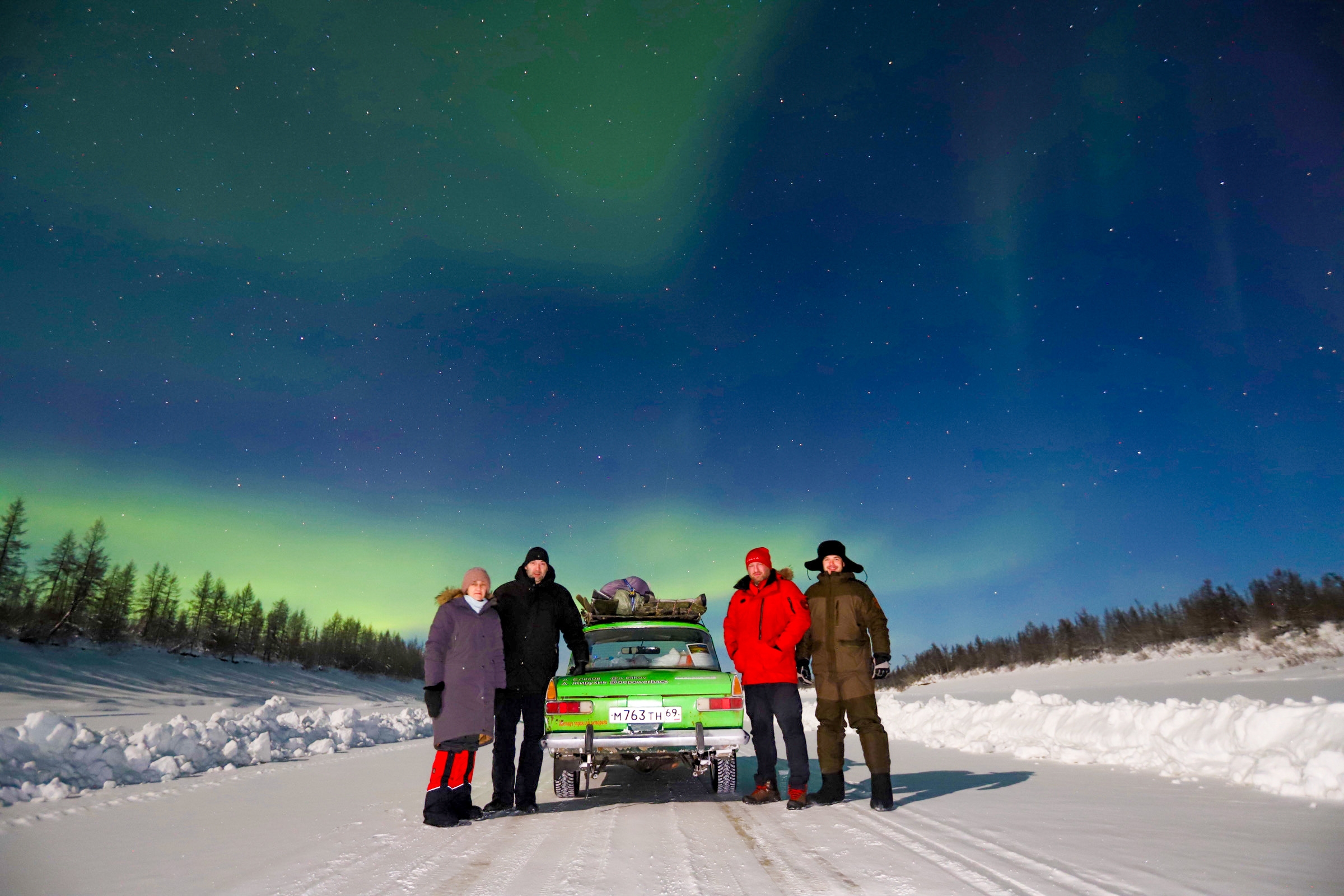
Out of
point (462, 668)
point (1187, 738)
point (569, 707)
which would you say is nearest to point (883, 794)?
point (569, 707)

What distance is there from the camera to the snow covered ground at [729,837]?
11.2 feet

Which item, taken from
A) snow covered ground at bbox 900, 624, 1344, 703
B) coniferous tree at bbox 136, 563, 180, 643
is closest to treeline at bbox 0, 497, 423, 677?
coniferous tree at bbox 136, 563, 180, 643

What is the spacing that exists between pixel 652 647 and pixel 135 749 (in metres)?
6.45

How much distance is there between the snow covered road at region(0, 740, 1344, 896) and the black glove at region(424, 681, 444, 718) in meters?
0.83

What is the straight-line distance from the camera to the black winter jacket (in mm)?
6082

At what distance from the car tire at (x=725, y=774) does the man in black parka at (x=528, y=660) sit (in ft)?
5.22

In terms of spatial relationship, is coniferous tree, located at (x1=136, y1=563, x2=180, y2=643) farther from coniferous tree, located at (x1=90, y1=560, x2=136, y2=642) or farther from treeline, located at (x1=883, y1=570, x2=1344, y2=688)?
treeline, located at (x1=883, y1=570, x2=1344, y2=688)

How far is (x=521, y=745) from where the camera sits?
5770mm

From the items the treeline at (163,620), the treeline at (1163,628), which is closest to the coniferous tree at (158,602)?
the treeline at (163,620)

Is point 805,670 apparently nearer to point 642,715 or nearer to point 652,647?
point 642,715

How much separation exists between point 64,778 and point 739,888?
751cm

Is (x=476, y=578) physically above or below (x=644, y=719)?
above

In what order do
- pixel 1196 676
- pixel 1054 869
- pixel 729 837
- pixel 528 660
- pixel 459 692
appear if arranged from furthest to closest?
pixel 1196 676
pixel 528 660
pixel 459 692
pixel 729 837
pixel 1054 869

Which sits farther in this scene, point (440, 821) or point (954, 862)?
point (440, 821)
